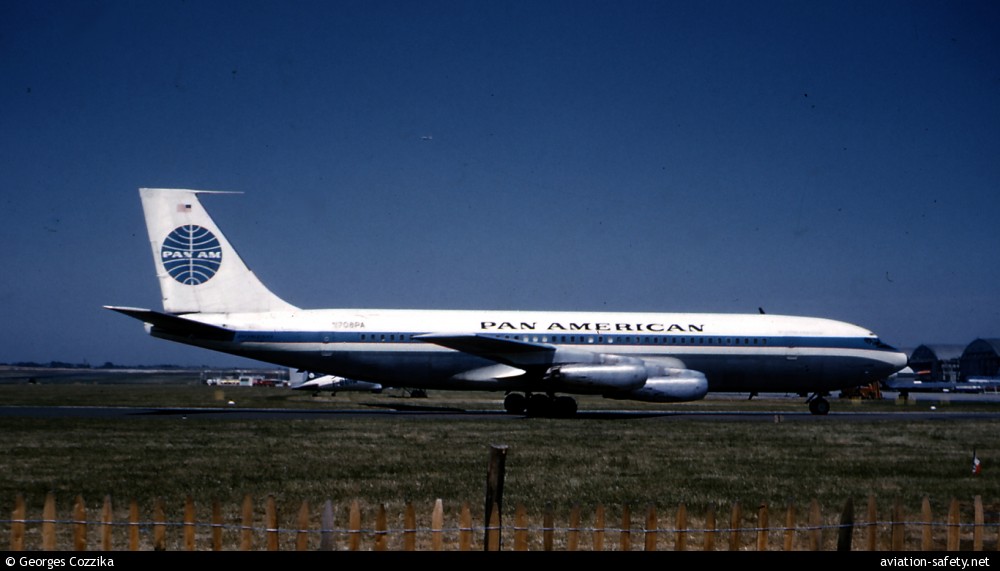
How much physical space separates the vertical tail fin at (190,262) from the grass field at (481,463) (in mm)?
6959

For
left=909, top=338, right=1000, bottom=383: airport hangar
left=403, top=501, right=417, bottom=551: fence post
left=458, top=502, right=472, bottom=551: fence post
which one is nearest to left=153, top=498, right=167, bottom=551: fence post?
left=403, top=501, right=417, bottom=551: fence post

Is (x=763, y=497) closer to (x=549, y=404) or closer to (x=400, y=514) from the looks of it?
(x=400, y=514)

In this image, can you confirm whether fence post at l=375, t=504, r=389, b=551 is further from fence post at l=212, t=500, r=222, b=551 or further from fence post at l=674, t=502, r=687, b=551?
fence post at l=674, t=502, r=687, b=551

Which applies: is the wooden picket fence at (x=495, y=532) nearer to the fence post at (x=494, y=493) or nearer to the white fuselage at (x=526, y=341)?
the fence post at (x=494, y=493)

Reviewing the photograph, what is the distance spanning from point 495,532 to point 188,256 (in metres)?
27.0

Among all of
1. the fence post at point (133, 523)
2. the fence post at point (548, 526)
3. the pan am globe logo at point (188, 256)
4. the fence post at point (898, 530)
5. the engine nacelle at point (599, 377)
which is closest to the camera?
the fence post at point (548, 526)

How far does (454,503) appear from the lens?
39.9ft

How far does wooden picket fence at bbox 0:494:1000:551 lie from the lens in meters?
6.83

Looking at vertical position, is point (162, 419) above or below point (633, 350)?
below

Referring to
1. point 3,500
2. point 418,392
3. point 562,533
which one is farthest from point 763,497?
point 418,392

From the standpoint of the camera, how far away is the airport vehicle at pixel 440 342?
30922mm

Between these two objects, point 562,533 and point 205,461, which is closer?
point 562,533

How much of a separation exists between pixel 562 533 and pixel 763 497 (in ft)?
14.7

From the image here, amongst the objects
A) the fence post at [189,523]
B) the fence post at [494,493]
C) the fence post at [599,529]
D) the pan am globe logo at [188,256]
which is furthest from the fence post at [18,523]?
the pan am globe logo at [188,256]
